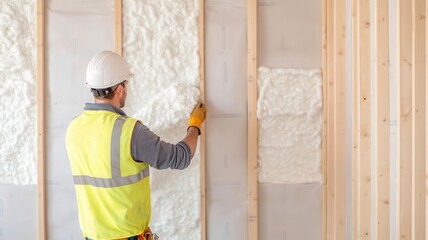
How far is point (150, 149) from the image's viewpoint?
1.69 m

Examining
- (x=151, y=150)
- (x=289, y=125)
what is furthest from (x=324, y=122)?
(x=151, y=150)

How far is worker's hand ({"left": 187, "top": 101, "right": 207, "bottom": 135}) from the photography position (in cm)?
220

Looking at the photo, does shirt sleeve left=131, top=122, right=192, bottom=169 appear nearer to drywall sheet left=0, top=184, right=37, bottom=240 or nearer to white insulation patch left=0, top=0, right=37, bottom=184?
white insulation patch left=0, top=0, right=37, bottom=184

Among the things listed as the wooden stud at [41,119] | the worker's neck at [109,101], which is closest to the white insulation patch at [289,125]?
the worker's neck at [109,101]

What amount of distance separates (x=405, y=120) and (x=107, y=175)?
4.66 feet

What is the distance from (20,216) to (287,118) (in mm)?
2044

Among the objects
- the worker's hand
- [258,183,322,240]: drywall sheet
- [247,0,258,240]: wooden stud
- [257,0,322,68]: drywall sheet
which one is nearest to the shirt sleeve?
the worker's hand

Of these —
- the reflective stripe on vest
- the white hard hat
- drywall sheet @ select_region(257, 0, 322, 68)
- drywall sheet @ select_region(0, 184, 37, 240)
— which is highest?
drywall sheet @ select_region(257, 0, 322, 68)

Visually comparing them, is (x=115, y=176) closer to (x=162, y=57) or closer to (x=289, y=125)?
(x=162, y=57)

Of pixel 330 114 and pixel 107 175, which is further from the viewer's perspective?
pixel 330 114

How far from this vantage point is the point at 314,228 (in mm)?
2502
